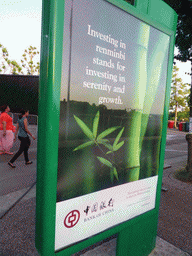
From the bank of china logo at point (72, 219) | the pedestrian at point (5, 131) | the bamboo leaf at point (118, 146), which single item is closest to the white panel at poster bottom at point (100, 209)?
the bank of china logo at point (72, 219)

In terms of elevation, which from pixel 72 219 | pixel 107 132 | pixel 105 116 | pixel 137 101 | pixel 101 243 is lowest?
pixel 101 243

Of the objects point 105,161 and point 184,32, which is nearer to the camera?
point 105,161

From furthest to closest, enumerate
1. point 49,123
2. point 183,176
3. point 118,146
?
point 183,176
point 118,146
point 49,123

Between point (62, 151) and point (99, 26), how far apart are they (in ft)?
3.48

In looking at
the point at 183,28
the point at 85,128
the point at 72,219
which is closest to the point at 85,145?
the point at 85,128

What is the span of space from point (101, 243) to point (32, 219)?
122cm

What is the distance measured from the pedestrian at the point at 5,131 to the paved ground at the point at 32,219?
2.20 meters

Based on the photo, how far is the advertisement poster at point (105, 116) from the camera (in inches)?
63.3

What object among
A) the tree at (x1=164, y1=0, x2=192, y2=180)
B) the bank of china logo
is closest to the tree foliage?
the tree at (x1=164, y1=0, x2=192, y2=180)

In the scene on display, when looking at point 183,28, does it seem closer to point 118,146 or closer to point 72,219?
point 118,146

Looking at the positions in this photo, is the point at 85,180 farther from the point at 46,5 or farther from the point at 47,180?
the point at 46,5

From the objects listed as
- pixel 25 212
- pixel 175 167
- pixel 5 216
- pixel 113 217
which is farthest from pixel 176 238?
pixel 175 167

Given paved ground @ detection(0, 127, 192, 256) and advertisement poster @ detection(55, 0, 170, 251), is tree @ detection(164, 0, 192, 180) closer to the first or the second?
paved ground @ detection(0, 127, 192, 256)

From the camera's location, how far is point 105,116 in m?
1.86
